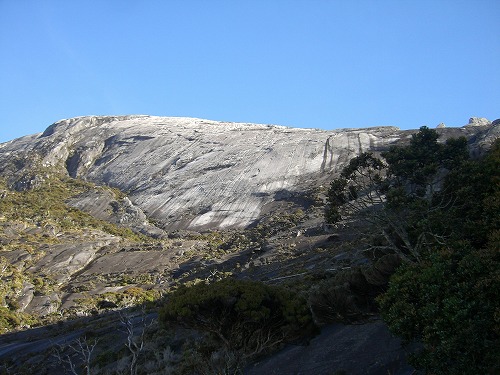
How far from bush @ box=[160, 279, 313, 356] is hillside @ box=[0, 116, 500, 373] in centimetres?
1379

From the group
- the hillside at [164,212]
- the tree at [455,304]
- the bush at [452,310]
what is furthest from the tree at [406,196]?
the hillside at [164,212]

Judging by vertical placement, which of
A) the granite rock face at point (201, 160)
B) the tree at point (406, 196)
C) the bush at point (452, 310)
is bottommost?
the bush at point (452, 310)

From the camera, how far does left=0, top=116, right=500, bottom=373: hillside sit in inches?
1874

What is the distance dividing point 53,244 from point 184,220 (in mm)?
19219

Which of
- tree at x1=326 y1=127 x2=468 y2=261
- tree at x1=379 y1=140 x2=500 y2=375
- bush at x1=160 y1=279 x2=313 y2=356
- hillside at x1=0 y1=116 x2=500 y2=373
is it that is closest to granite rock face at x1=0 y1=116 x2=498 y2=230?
A: hillside at x1=0 y1=116 x2=500 y2=373

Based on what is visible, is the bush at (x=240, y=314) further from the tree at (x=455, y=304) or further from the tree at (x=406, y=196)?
the tree at (x=406, y=196)

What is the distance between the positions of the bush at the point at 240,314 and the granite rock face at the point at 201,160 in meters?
48.8

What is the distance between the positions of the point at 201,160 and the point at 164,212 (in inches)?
619

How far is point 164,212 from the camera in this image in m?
75.3

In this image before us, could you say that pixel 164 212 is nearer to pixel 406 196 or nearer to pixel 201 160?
pixel 201 160

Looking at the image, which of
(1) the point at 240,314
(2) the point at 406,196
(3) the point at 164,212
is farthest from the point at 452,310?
(3) the point at 164,212

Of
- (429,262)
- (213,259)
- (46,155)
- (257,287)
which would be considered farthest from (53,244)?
(429,262)

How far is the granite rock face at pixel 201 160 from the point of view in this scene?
71.7m

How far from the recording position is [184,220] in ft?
235
